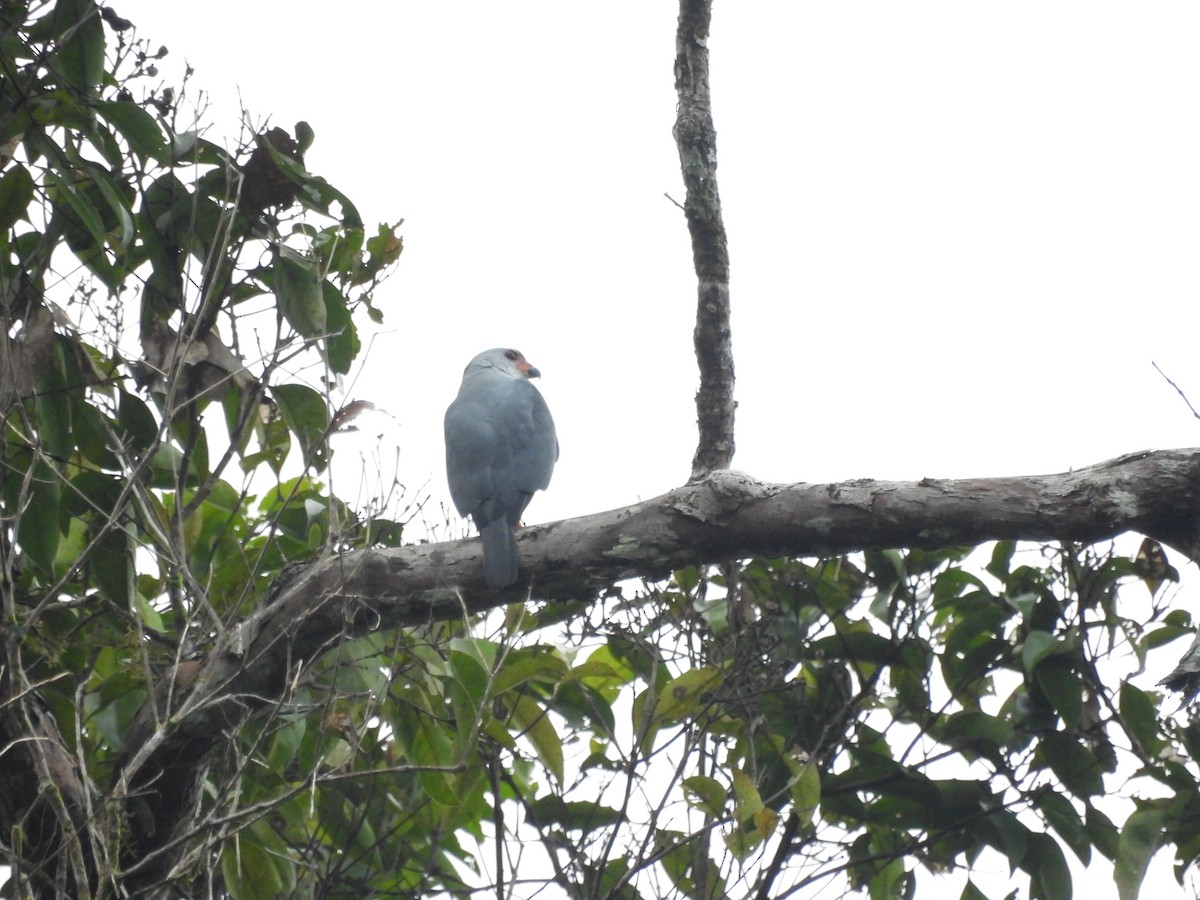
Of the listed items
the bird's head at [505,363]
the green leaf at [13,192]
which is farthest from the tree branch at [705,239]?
the bird's head at [505,363]

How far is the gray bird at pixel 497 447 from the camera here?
4648mm

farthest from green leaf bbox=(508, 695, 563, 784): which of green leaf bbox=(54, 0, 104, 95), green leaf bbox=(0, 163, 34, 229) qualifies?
green leaf bbox=(54, 0, 104, 95)

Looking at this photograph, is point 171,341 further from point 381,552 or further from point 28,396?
point 381,552

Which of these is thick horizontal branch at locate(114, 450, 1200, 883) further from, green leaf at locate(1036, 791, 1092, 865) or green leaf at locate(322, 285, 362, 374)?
green leaf at locate(1036, 791, 1092, 865)

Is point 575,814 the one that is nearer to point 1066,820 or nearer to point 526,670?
point 526,670

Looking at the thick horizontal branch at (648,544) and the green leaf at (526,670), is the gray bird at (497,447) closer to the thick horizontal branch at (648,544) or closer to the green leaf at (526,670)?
the green leaf at (526,670)

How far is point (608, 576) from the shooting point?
2.98 meters

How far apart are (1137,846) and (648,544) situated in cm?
153

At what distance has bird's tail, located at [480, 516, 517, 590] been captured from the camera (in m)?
2.99

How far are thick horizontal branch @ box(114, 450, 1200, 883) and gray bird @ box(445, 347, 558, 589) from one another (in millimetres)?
805

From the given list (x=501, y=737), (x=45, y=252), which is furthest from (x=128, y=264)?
(x=501, y=737)

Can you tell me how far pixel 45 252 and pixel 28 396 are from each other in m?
0.54

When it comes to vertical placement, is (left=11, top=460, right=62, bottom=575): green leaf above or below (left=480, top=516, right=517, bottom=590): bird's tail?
above

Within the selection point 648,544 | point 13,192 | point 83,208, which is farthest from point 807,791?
point 13,192
